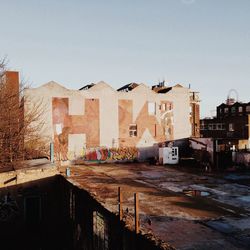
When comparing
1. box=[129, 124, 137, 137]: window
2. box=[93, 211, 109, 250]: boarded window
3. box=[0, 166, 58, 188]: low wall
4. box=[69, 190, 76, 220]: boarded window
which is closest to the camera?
box=[93, 211, 109, 250]: boarded window

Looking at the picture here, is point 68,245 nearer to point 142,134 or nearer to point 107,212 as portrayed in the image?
point 107,212

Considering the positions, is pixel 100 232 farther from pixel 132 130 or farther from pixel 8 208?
pixel 132 130

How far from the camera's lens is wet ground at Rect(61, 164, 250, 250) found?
37.6 ft

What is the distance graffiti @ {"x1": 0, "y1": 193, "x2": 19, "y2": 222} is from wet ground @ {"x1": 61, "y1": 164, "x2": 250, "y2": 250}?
5071 mm

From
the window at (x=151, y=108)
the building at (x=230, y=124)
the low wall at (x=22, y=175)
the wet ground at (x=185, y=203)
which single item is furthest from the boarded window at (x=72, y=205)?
the building at (x=230, y=124)

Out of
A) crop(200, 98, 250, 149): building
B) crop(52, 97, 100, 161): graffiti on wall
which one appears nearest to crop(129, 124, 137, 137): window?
crop(52, 97, 100, 161): graffiti on wall

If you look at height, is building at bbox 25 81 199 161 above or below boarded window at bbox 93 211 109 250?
above

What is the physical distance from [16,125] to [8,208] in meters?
11.0

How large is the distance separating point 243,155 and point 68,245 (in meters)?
18.7

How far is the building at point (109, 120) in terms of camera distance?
33594mm

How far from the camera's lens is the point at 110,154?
118ft

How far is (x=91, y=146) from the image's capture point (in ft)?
115

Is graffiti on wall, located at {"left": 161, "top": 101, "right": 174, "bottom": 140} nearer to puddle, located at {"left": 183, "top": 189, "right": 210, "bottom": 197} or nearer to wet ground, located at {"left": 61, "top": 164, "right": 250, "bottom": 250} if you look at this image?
wet ground, located at {"left": 61, "top": 164, "right": 250, "bottom": 250}

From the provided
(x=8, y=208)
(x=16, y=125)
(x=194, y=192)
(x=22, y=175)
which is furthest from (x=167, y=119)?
(x=8, y=208)
